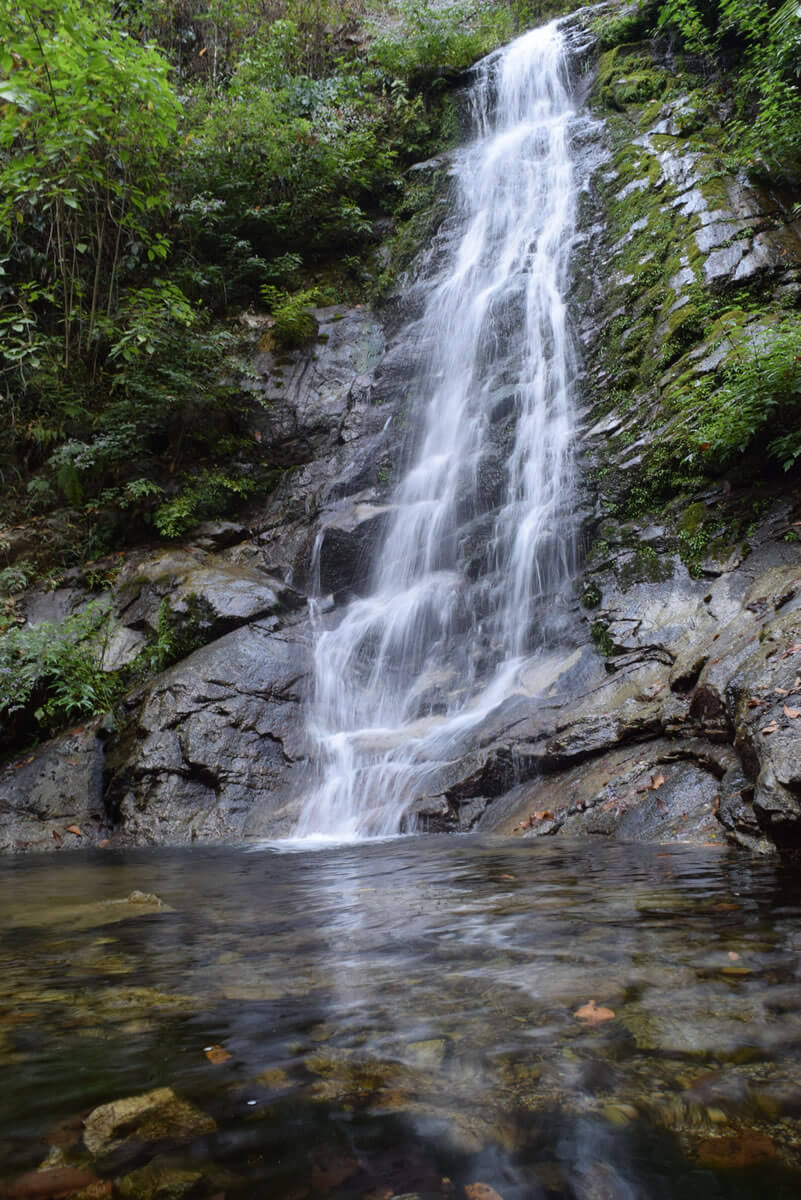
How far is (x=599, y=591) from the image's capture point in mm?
6965

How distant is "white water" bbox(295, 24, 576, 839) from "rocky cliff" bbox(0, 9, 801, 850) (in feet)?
1.19

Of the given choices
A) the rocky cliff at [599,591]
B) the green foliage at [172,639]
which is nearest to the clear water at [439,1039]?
the rocky cliff at [599,591]

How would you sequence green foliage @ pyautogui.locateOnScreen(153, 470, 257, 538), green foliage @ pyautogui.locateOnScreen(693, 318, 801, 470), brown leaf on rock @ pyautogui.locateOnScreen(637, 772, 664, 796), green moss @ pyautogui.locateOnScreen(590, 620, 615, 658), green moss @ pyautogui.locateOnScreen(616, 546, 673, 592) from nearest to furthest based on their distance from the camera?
brown leaf on rock @ pyautogui.locateOnScreen(637, 772, 664, 796)
green foliage @ pyautogui.locateOnScreen(693, 318, 801, 470)
green moss @ pyautogui.locateOnScreen(590, 620, 615, 658)
green moss @ pyautogui.locateOnScreen(616, 546, 673, 592)
green foliage @ pyautogui.locateOnScreen(153, 470, 257, 538)

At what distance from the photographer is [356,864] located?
4.36 meters

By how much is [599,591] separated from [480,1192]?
6234 mm

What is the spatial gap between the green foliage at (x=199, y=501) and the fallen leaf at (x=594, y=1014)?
29.7 ft

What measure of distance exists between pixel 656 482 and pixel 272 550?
5.36m

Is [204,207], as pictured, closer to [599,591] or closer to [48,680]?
[48,680]

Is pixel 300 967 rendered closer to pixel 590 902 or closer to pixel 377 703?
pixel 590 902

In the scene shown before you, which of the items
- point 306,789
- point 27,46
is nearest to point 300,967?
point 306,789

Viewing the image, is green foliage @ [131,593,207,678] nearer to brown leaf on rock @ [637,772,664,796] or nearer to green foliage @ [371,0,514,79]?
brown leaf on rock @ [637,772,664,796]

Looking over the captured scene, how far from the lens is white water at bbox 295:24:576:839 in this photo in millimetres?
6797

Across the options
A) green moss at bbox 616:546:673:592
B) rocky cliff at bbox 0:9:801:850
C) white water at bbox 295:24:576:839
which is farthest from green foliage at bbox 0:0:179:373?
green moss at bbox 616:546:673:592

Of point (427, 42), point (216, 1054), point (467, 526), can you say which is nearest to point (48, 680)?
point (467, 526)
